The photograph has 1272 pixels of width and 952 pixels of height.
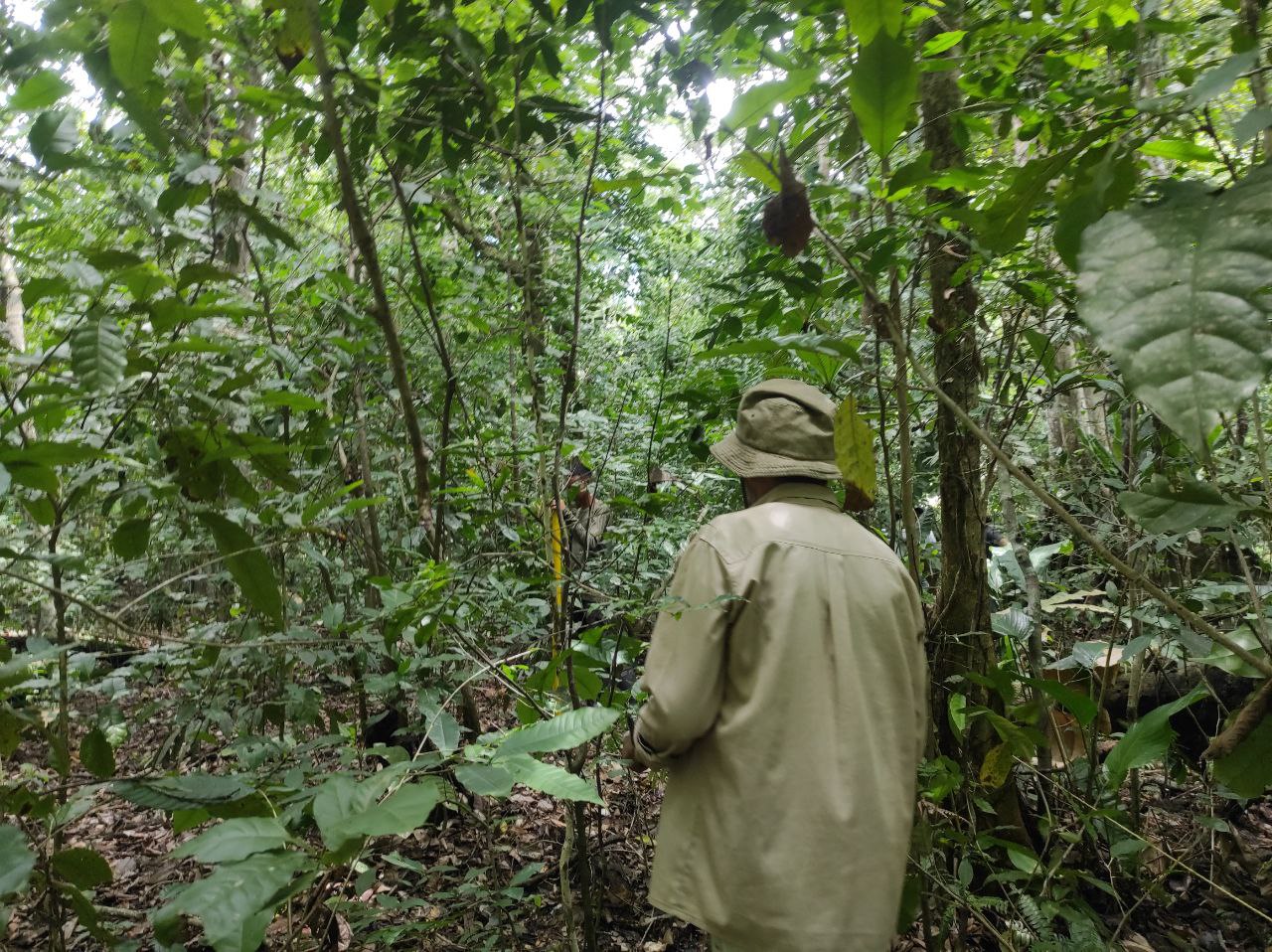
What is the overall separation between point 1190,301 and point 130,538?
1798 millimetres

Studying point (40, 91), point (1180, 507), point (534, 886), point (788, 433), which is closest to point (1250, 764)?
point (1180, 507)

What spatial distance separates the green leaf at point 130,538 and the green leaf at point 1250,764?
1980mm

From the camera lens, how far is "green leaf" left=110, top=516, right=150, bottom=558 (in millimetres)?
1528

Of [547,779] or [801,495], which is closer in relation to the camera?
[547,779]

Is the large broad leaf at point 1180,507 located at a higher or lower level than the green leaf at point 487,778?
higher

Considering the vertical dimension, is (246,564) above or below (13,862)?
above

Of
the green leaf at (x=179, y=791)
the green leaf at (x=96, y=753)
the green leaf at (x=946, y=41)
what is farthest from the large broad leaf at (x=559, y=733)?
the green leaf at (x=946, y=41)

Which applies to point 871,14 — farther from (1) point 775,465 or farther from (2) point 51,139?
(2) point 51,139

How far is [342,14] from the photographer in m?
1.58

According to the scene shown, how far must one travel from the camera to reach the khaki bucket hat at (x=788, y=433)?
1.89 meters

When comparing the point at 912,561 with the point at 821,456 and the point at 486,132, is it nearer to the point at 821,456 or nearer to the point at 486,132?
the point at 821,456

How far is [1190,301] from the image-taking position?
1.57ft

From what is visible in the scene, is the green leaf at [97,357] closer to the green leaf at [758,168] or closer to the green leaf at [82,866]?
the green leaf at [82,866]

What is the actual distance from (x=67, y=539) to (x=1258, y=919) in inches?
269
